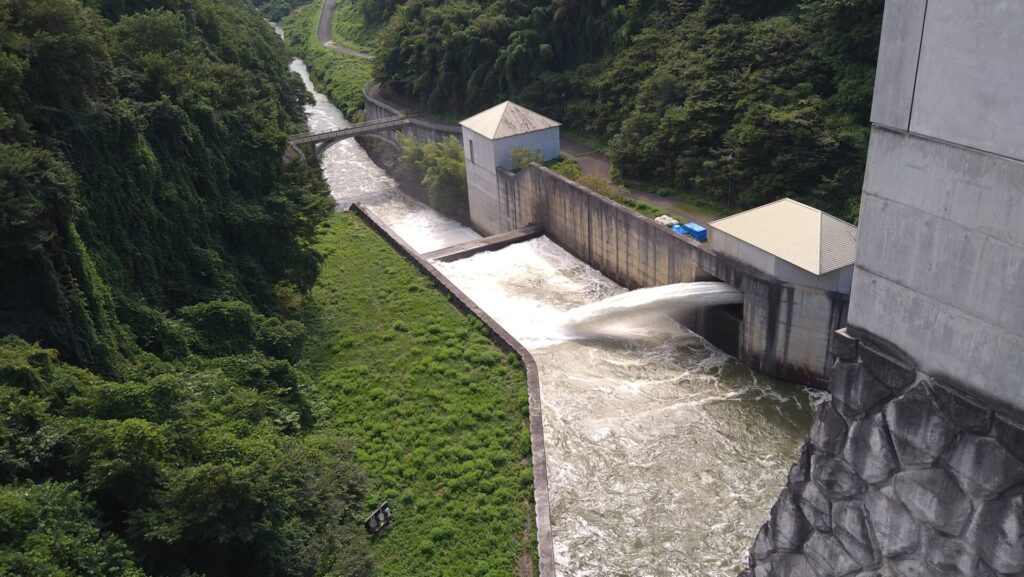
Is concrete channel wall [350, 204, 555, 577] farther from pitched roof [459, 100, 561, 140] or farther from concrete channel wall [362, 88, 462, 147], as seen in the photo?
concrete channel wall [362, 88, 462, 147]

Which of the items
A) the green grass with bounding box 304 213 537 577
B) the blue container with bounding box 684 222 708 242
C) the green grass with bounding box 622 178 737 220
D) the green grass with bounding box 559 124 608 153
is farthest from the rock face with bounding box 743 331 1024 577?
the green grass with bounding box 559 124 608 153

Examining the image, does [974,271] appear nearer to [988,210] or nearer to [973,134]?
[988,210]

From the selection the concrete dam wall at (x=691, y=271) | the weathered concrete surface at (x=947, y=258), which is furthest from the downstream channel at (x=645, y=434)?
the weathered concrete surface at (x=947, y=258)

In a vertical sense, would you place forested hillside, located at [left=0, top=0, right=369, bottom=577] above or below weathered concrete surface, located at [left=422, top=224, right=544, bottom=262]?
above

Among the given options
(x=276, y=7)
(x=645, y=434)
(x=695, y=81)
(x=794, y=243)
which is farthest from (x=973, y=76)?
(x=276, y=7)

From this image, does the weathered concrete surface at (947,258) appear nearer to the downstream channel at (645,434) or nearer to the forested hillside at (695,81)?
the downstream channel at (645,434)

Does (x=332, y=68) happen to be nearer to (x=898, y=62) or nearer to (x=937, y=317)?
(x=898, y=62)

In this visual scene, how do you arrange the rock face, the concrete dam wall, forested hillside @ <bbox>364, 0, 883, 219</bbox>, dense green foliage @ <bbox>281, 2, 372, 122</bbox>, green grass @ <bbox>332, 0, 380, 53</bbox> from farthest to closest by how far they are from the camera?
green grass @ <bbox>332, 0, 380, 53</bbox> < dense green foliage @ <bbox>281, 2, 372, 122</bbox> < forested hillside @ <bbox>364, 0, 883, 219</bbox> < the concrete dam wall < the rock face

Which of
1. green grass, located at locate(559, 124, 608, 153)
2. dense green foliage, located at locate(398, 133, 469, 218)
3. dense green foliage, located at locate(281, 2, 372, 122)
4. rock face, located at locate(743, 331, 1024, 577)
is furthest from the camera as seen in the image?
dense green foliage, located at locate(281, 2, 372, 122)
